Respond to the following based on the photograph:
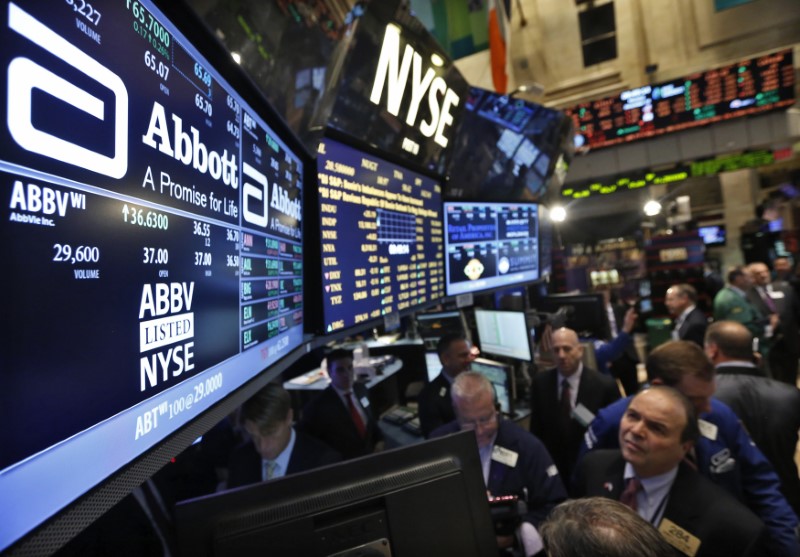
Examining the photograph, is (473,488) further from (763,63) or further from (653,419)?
(763,63)

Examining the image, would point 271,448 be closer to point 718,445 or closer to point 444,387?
point 444,387

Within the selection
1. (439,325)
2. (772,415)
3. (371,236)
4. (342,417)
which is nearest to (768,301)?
(772,415)

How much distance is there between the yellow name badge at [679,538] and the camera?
141cm

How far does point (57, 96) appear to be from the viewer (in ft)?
1.73

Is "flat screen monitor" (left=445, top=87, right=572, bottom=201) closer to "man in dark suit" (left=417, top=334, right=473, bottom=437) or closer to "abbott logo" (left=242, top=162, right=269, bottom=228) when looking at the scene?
"man in dark suit" (left=417, top=334, right=473, bottom=437)

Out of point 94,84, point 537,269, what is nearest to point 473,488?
point 94,84

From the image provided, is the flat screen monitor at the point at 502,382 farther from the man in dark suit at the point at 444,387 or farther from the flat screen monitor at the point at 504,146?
the flat screen monitor at the point at 504,146

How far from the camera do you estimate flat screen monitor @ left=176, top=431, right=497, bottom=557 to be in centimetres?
78

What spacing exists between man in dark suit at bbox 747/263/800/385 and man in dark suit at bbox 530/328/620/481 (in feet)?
12.2

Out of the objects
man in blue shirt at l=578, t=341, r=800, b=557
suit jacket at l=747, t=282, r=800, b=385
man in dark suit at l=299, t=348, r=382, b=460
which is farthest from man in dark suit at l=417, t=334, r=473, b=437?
suit jacket at l=747, t=282, r=800, b=385

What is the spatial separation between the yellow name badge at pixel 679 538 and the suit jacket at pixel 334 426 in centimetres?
185

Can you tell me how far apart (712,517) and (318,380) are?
3733 millimetres

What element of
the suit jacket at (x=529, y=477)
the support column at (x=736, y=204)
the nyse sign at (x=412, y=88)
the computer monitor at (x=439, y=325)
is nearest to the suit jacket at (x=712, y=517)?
the suit jacket at (x=529, y=477)

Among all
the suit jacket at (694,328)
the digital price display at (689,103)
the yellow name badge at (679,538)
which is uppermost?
the digital price display at (689,103)
